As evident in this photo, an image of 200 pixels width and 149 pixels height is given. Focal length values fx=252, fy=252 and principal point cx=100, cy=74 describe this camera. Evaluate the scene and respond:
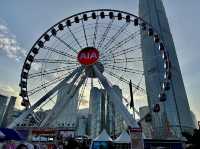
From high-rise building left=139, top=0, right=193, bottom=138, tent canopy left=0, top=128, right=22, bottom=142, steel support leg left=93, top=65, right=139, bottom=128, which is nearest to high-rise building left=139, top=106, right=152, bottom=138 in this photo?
steel support leg left=93, top=65, right=139, bottom=128

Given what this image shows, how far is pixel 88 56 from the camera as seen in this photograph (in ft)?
94.5

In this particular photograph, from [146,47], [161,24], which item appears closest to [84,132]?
[146,47]

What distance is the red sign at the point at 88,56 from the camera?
2855 cm

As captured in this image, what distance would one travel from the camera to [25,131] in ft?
81.6

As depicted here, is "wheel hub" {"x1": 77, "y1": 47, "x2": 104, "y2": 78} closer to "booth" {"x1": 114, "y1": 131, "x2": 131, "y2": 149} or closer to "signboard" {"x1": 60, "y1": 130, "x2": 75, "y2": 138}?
"signboard" {"x1": 60, "y1": 130, "x2": 75, "y2": 138}

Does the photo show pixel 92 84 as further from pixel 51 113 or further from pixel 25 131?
pixel 25 131

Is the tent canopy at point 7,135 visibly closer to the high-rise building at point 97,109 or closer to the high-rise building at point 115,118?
the high-rise building at point 115,118

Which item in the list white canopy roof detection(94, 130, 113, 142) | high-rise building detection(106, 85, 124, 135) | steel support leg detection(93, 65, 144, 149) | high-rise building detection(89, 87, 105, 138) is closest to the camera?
steel support leg detection(93, 65, 144, 149)

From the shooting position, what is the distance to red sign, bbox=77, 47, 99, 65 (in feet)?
93.7

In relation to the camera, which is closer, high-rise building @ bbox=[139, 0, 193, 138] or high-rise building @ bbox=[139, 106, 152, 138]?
high-rise building @ bbox=[139, 106, 152, 138]

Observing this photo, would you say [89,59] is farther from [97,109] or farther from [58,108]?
[97,109]

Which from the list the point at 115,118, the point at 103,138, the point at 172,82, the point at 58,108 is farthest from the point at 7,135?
the point at 172,82

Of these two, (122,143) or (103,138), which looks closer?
(122,143)

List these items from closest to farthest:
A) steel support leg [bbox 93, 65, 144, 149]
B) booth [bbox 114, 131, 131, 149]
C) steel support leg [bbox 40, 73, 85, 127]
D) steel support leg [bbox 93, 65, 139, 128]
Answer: steel support leg [bbox 93, 65, 144, 149] → steel support leg [bbox 93, 65, 139, 128] → booth [bbox 114, 131, 131, 149] → steel support leg [bbox 40, 73, 85, 127]
